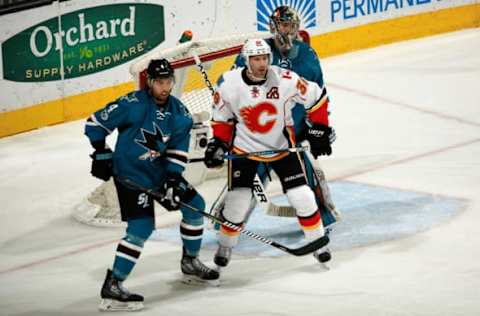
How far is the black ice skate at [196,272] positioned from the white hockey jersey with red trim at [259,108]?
59 centimetres

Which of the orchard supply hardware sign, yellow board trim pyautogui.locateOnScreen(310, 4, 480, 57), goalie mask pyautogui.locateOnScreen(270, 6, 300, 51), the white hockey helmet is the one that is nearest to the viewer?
the white hockey helmet

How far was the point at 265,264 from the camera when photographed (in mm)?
6750

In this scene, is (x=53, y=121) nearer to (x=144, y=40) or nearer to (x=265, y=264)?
(x=144, y=40)

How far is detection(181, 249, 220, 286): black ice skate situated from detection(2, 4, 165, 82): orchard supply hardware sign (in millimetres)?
3477

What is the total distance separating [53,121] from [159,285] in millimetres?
3668

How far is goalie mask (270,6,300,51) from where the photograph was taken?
22.5ft

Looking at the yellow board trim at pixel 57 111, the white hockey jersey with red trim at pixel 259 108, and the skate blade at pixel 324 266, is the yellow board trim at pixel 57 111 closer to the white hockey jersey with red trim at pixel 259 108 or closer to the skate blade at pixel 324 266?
the white hockey jersey with red trim at pixel 259 108

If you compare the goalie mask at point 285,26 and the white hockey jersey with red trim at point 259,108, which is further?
the goalie mask at point 285,26

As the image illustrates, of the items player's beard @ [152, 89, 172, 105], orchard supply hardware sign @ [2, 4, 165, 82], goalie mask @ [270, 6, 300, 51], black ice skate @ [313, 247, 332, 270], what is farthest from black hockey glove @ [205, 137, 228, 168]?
orchard supply hardware sign @ [2, 4, 165, 82]

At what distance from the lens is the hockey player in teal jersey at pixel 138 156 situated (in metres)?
6.02

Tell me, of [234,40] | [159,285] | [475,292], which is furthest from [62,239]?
[475,292]

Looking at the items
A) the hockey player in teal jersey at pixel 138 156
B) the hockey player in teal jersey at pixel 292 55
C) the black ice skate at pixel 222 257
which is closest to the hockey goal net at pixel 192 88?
the hockey player in teal jersey at pixel 292 55

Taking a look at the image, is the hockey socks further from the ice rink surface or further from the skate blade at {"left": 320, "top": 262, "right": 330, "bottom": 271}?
the skate blade at {"left": 320, "top": 262, "right": 330, "bottom": 271}

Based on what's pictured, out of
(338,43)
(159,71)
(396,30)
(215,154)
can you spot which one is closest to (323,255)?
(215,154)
